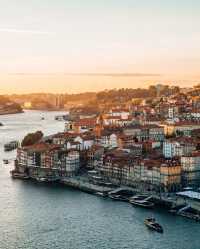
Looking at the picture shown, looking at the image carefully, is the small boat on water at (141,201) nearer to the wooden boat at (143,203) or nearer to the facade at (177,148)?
the wooden boat at (143,203)

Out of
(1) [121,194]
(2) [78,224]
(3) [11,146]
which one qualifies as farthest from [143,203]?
→ (3) [11,146]

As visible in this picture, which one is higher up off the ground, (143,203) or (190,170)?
(190,170)

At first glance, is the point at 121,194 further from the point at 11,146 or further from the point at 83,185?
the point at 11,146

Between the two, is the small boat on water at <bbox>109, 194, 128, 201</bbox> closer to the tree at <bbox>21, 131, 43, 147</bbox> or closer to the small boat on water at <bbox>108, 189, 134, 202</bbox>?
the small boat on water at <bbox>108, 189, 134, 202</bbox>

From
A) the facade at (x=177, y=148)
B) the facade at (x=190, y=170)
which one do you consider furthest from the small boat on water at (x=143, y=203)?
the facade at (x=177, y=148)

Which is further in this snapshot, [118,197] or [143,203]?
[118,197]

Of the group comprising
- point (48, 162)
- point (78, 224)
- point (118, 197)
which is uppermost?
point (48, 162)

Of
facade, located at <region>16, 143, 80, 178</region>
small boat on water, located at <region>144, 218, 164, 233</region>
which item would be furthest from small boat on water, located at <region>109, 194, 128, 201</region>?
facade, located at <region>16, 143, 80, 178</region>
